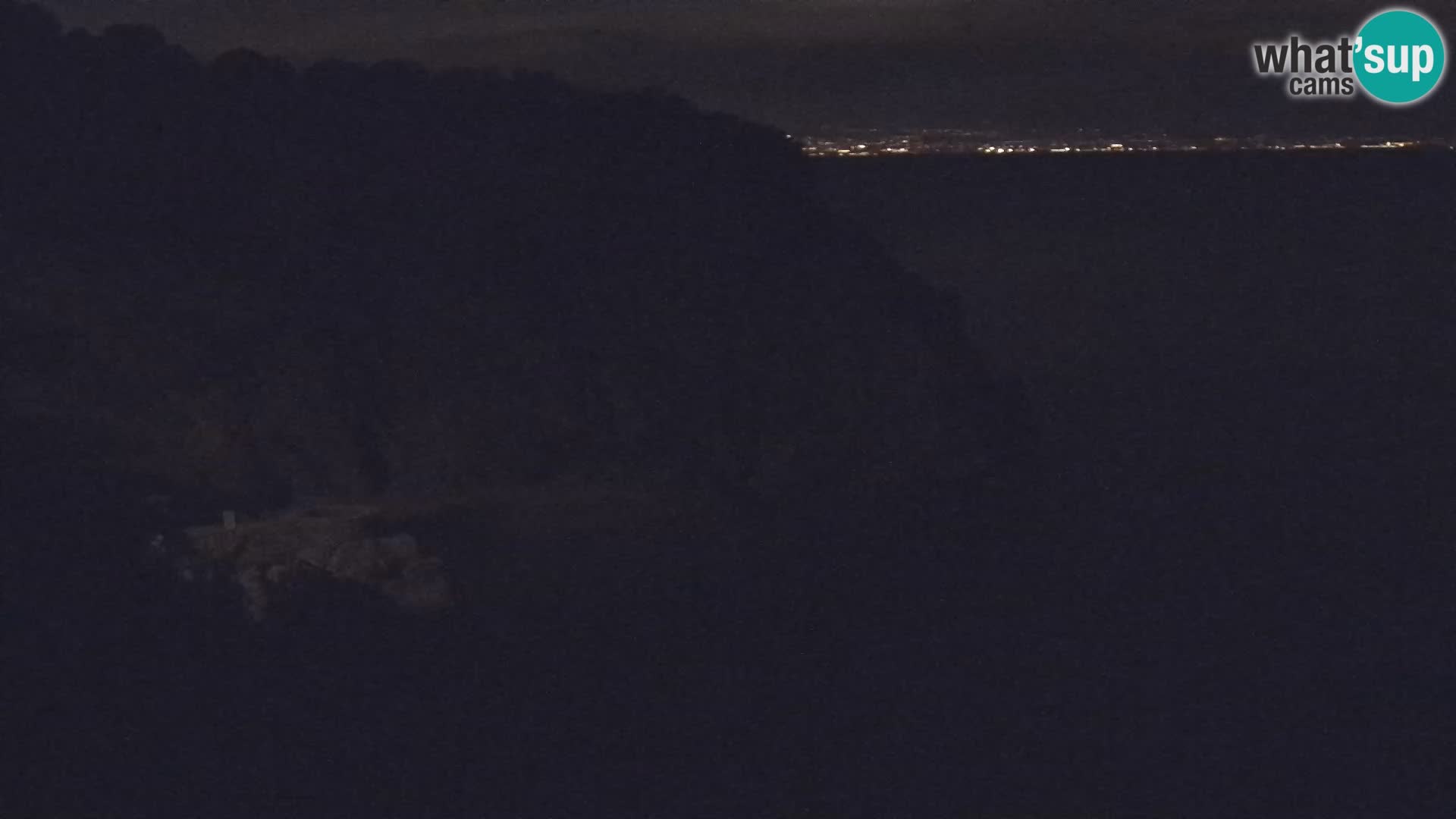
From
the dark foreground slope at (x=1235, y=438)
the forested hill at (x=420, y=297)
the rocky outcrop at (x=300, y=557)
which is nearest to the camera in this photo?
the rocky outcrop at (x=300, y=557)

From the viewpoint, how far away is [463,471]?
1135cm

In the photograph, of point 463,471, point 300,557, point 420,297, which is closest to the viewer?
point 300,557

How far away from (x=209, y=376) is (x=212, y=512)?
0.70 metres

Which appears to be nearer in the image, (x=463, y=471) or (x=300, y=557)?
(x=300, y=557)

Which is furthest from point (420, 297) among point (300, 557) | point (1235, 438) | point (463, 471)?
point (1235, 438)

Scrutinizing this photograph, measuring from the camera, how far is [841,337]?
12.4 meters

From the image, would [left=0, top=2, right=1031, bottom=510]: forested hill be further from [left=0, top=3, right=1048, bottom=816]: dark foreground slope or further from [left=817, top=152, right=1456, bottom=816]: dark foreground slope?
[left=817, top=152, right=1456, bottom=816]: dark foreground slope

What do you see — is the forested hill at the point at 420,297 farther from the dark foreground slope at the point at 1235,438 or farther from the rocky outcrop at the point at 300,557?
the dark foreground slope at the point at 1235,438

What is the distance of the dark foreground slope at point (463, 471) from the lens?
1041 centimetres

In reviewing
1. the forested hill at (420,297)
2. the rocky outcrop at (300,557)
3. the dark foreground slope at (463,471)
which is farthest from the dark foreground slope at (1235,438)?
the rocky outcrop at (300,557)

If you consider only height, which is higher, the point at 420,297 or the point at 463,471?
the point at 420,297

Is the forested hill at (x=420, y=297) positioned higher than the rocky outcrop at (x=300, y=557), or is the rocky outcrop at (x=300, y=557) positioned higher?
the forested hill at (x=420, y=297)

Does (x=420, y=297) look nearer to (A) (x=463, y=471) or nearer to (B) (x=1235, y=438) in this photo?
(A) (x=463, y=471)

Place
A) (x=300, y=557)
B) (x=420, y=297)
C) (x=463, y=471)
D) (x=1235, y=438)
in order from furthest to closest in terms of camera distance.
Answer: (x=1235, y=438) → (x=420, y=297) → (x=463, y=471) → (x=300, y=557)
